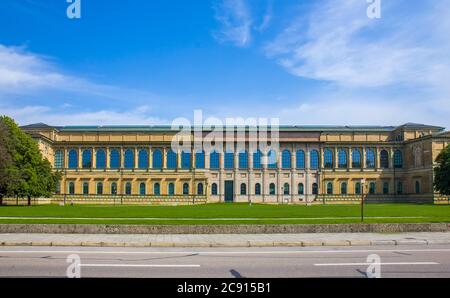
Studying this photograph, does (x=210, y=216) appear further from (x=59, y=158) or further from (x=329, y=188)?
(x=59, y=158)

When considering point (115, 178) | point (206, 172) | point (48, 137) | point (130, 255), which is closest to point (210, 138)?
point (206, 172)

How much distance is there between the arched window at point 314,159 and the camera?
113 metres

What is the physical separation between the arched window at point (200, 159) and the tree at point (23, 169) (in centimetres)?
3678

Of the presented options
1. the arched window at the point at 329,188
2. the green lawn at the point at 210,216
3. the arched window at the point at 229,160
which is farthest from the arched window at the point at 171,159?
the green lawn at the point at 210,216

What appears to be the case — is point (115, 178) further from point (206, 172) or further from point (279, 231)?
point (279, 231)

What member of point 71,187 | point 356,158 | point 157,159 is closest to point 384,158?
point 356,158

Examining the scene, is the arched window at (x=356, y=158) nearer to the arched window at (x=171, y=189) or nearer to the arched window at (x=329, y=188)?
the arched window at (x=329, y=188)

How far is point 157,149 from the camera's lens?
4464 inches

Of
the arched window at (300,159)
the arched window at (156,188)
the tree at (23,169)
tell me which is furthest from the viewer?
the arched window at (300,159)

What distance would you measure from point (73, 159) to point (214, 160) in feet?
108

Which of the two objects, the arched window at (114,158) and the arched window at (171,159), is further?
the arched window at (114,158)

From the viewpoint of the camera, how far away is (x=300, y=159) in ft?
370

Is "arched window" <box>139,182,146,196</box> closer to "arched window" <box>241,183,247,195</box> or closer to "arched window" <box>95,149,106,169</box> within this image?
"arched window" <box>95,149,106,169</box>

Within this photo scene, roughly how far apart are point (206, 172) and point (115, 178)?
2078 cm
